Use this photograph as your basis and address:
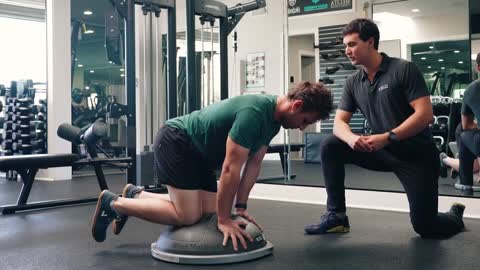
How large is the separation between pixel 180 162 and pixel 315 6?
5595 mm

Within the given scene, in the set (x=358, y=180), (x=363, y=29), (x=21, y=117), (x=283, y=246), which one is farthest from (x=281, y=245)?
(x=21, y=117)

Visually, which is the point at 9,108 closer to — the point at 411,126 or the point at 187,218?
the point at 187,218

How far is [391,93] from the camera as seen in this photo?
261 centimetres

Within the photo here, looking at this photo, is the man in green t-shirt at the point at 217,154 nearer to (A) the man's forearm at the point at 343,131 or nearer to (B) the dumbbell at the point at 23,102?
(A) the man's forearm at the point at 343,131

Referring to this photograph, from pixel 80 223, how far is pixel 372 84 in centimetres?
199

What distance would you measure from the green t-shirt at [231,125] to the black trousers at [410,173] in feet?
2.05

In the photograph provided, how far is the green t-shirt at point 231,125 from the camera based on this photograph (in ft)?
6.62

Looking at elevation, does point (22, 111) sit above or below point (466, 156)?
above

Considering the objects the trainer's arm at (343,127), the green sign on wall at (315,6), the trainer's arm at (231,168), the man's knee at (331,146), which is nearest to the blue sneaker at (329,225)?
the man's knee at (331,146)

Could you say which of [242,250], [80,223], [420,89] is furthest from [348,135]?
[80,223]

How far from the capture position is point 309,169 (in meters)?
6.06

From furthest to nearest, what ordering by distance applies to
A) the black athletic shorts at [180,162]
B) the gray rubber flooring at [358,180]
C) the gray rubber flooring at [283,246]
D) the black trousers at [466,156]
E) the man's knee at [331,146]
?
the gray rubber flooring at [358,180], the black trousers at [466,156], the man's knee at [331,146], the black athletic shorts at [180,162], the gray rubber flooring at [283,246]

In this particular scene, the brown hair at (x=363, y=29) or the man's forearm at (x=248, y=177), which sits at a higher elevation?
the brown hair at (x=363, y=29)

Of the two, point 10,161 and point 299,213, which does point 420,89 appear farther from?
point 10,161
